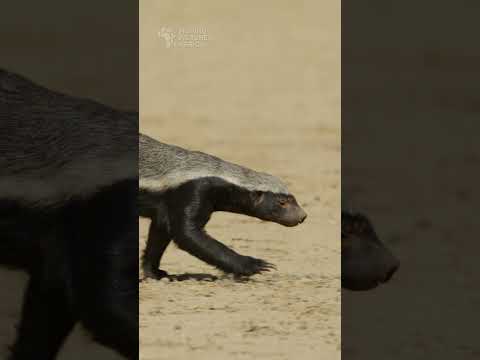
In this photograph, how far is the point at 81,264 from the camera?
5863 mm

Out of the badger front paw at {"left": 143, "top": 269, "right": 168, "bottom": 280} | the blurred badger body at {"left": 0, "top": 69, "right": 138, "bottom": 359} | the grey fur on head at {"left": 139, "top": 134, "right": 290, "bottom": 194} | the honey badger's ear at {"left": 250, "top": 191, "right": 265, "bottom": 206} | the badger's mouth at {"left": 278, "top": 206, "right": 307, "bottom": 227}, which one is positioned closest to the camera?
the blurred badger body at {"left": 0, "top": 69, "right": 138, "bottom": 359}

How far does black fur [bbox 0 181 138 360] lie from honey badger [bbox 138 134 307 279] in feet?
0.77

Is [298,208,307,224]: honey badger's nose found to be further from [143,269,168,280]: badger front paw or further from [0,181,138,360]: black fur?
[0,181,138,360]: black fur

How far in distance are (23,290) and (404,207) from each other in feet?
Answer: 8.75

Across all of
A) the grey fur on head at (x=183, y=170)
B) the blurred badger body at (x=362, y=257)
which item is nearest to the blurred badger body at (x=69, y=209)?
the grey fur on head at (x=183, y=170)

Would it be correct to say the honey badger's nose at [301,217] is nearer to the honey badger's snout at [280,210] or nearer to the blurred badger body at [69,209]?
the honey badger's snout at [280,210]

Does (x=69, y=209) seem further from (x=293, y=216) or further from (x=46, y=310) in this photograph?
(x=293, y=216)

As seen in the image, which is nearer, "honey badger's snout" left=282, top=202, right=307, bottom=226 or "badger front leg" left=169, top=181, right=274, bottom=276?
"badger front leg" left=169, top=181, right=274, bottom=276

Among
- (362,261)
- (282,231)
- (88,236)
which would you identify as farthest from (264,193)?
(88,236)

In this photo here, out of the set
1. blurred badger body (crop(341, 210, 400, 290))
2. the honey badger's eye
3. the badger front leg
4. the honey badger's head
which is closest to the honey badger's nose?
the honey badger's head

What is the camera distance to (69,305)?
19.5ft

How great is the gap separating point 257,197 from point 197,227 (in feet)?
1.55

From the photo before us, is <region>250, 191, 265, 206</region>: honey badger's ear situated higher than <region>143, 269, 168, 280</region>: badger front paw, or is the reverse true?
<region>250, 191, 265, 206</region>: honey badger's ear

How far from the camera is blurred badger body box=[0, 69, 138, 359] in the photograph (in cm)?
586
